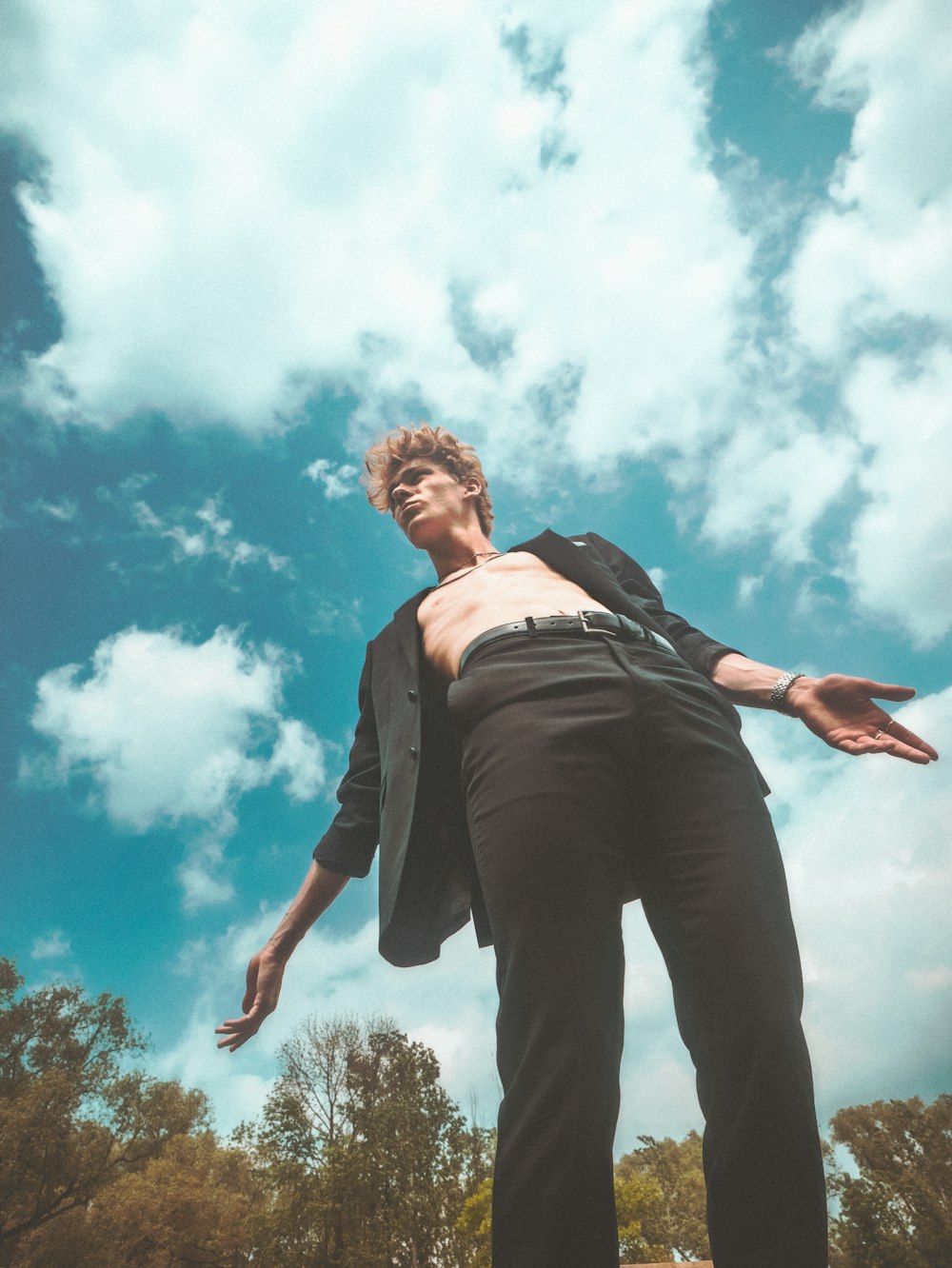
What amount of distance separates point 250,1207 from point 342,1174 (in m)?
10.7

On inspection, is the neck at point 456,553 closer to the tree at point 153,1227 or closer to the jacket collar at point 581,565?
the jacket collar at point 581,565

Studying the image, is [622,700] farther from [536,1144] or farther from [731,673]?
[536,1144]

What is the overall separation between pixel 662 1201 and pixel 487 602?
5810 centimetres

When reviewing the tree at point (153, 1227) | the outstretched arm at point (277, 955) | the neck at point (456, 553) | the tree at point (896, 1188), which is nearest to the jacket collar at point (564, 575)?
the neck at point (456, 553)

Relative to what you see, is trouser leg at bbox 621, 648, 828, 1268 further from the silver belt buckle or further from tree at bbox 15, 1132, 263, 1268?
tree at bbox 15, 1132, 263, 1268

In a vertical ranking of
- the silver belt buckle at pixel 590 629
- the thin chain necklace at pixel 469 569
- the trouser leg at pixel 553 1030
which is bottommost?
the trouser leg at pixel 553 1030

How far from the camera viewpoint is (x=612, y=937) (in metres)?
1.63

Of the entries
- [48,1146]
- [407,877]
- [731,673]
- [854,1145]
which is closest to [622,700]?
[731,673]

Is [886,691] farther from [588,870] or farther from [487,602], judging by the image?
[487,602]

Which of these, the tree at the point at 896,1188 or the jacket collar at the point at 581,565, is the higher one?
the jacket collar at the point at 581,565

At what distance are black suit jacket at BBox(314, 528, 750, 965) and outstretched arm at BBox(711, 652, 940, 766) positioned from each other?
0.41m

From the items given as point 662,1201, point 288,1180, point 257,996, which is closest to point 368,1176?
point 288,1180

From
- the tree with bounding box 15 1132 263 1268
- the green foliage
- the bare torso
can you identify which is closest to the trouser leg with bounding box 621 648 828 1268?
the bare torso

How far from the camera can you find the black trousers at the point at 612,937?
133 cm
